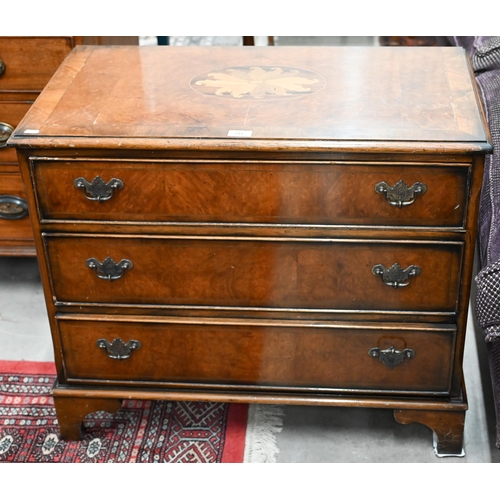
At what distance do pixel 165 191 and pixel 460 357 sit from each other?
2.47 ft

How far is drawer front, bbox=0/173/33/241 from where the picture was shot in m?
2.38

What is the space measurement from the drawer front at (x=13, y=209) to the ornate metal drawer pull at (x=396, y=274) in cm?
118

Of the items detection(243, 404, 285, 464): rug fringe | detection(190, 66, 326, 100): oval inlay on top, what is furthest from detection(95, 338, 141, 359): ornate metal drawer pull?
detection(190, 66, 326, 100): oval inlay on top

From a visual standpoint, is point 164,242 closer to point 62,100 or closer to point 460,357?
point 62,100

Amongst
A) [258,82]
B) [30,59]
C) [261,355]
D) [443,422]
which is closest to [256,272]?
[261,355]

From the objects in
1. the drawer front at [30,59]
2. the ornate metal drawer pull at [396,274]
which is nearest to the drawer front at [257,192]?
the ornate metal drawer pull at [396,274]

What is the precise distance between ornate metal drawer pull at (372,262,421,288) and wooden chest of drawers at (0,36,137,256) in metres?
1.02

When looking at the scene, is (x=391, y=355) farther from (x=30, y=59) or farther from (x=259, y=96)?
(x=30, y=59)

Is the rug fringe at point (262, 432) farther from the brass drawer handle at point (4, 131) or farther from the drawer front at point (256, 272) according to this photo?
the brass drawer handle at point (4, 131)

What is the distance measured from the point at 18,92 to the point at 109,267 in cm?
72

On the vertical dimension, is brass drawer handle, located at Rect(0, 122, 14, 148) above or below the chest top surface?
below

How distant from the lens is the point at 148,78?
1.84 meters

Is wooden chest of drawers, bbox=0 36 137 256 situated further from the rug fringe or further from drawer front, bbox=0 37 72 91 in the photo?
the rug fringe

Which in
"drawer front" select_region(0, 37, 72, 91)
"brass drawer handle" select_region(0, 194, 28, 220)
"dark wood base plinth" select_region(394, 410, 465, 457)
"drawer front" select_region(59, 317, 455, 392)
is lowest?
"dark wood base plinth" select_region(394, 410, 465, 457)
